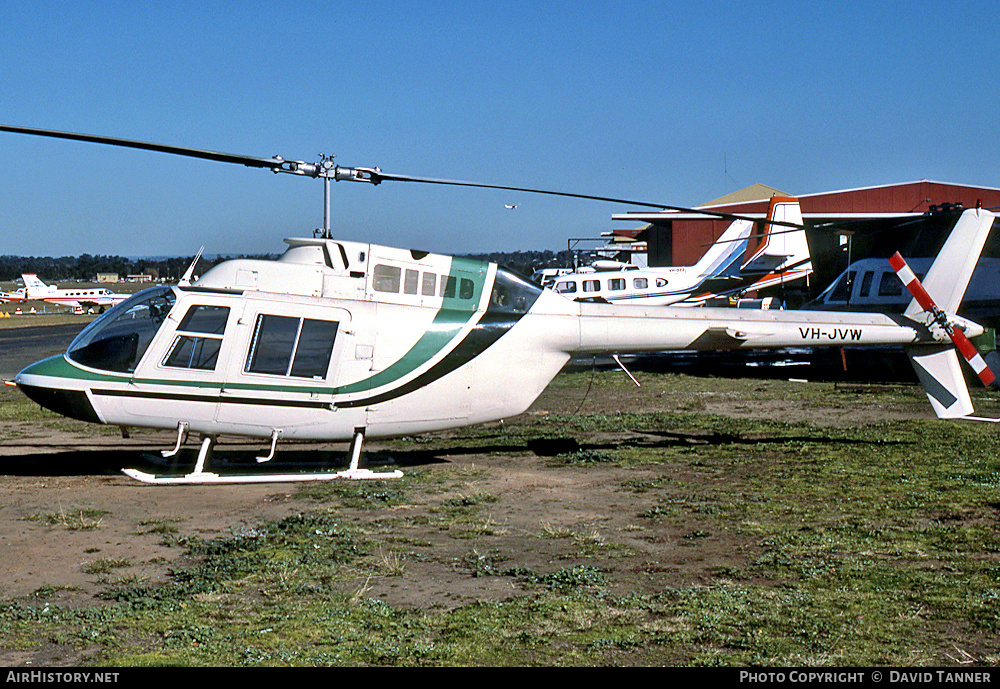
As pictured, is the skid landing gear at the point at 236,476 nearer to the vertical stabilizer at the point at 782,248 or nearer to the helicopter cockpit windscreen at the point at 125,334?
the helicopter cockpit windscreen at the point at 125,334

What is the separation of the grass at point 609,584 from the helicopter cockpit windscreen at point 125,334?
82.8 inches

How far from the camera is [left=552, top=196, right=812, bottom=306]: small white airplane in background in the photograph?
118 feet

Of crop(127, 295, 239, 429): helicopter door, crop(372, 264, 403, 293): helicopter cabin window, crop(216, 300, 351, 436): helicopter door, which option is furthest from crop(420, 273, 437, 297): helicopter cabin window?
crop(127, 295, 239, 429): helicopter door

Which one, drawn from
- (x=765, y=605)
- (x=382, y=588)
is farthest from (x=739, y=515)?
(x=382, y=588)

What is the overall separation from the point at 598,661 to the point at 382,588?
2.17 m

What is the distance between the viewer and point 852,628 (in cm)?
622

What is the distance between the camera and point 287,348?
36.1 ft

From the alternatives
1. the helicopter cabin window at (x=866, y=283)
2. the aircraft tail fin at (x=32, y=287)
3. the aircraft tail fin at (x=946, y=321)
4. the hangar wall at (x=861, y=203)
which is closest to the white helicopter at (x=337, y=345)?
the aircraft tail fin at (x=946, y=321)

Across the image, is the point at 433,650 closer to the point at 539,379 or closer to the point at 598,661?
the point at 598,661

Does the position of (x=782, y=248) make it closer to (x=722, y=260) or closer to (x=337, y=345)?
Answer: (x=722, y=260)

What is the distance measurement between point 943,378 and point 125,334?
11.0 m

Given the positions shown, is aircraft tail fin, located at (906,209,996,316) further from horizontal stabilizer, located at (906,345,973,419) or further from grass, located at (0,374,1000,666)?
grass, located at (0,374,1000,666)

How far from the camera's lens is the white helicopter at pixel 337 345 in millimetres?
10773
